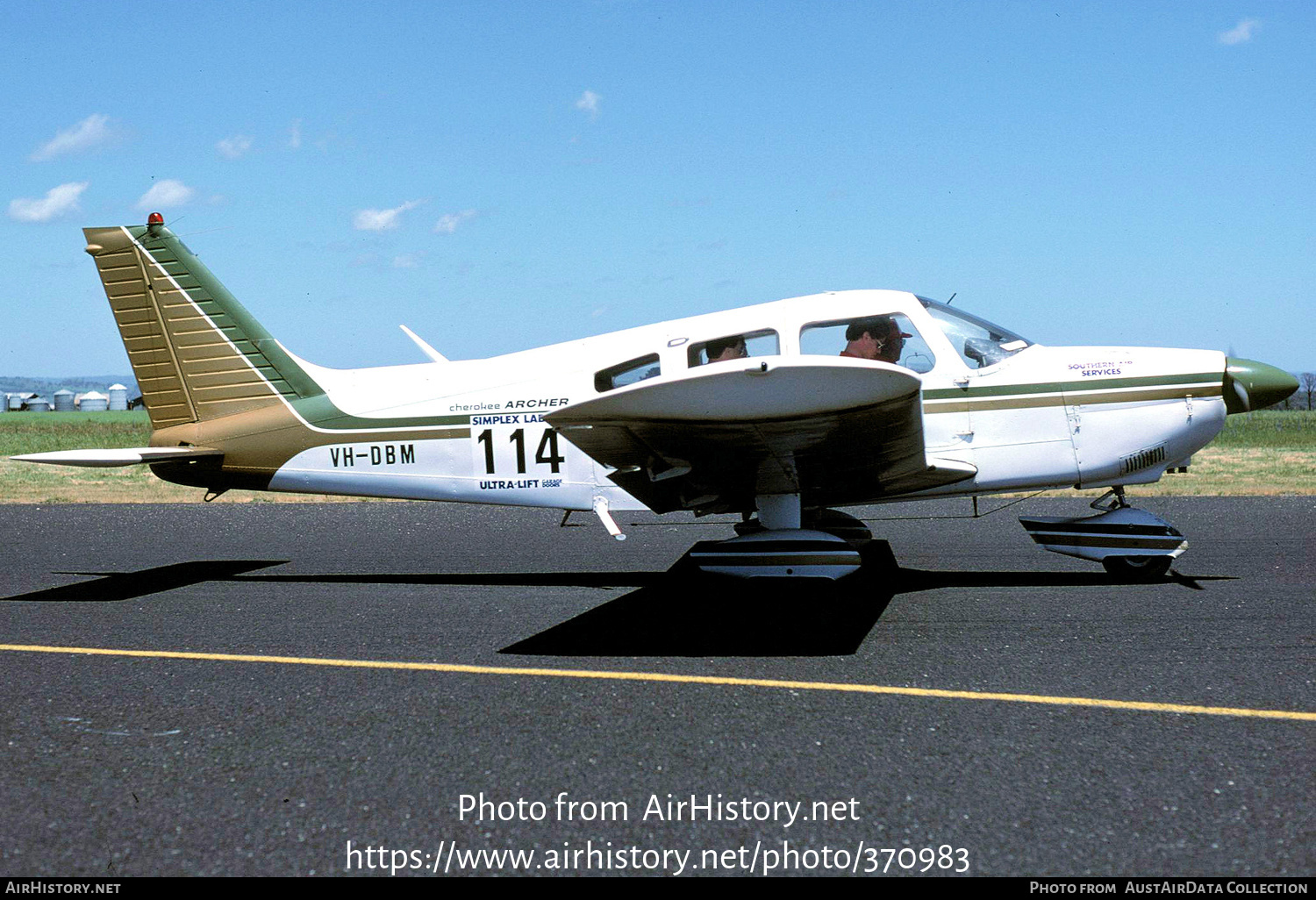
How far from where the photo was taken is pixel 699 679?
5.07m

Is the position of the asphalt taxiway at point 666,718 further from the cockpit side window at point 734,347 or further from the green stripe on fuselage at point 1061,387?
the cockpit side window at point 734,347

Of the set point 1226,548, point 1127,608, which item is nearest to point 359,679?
point 1127,608

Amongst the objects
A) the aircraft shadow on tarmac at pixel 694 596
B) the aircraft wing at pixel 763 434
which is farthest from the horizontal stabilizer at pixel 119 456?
the aircraft wing at pixel 763 434

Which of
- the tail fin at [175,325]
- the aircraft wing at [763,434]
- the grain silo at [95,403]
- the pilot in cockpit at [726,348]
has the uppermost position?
the grain silo at [95,403]

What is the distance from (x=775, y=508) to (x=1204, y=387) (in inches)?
130

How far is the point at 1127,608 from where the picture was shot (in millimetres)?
6441

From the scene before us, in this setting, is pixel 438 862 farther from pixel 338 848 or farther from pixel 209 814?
pixel 209 814

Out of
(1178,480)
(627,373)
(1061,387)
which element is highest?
(627,373)

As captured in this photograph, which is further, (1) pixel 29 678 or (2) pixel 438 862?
(1) pixel 29 678

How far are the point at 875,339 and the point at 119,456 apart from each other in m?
5.93

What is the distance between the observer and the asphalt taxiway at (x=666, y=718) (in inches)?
125

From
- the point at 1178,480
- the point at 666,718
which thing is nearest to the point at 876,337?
the point at 666,718

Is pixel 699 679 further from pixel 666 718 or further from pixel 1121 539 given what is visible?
pixel 1121 539
